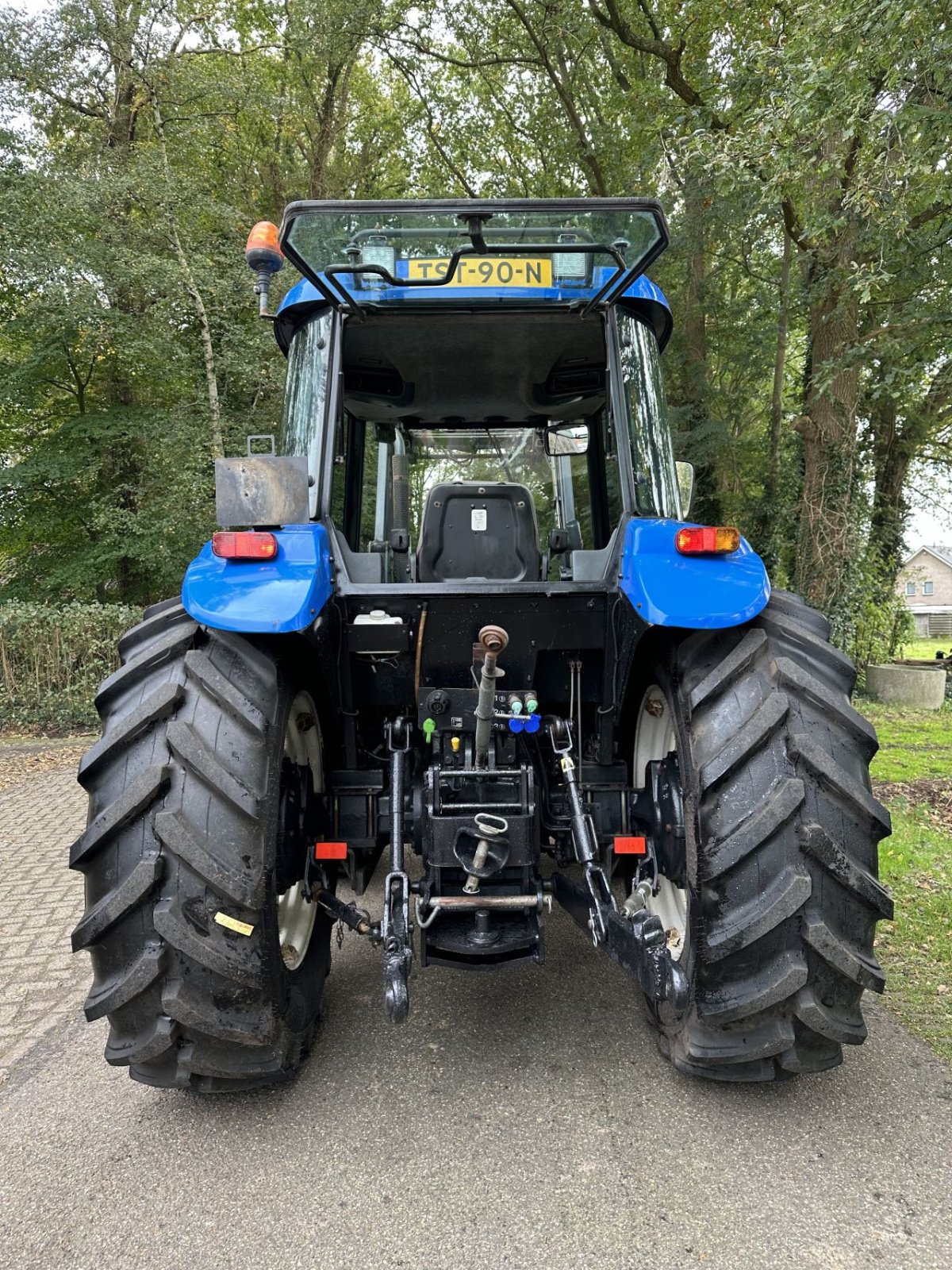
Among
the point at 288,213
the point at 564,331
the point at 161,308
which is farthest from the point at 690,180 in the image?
the point at 288,213

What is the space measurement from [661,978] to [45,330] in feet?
36.8

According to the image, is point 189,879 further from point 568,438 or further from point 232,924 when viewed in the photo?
point 568,438

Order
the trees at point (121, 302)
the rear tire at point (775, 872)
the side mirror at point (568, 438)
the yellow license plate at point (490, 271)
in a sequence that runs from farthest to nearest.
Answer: the trees at point (121, 302) → the side mirror at point (568, 438) → the yellow license plate at point (490, 271) → the rear tire at point (775, 872)

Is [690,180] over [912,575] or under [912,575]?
over

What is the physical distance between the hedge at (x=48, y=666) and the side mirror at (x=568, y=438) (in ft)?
22.1

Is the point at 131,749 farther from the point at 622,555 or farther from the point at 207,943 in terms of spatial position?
the point at 622,555

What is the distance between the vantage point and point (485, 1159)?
82.8 inches

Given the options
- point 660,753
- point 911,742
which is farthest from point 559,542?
point 911,742

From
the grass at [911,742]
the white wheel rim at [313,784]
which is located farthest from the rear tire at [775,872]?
the grass at [911,742]

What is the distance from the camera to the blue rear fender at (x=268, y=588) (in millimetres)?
2180

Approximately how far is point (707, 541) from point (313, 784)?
5.01ft

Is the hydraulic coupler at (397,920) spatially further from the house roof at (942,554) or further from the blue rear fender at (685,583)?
the house roof at (942,554)

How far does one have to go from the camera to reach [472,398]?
3.73 metres

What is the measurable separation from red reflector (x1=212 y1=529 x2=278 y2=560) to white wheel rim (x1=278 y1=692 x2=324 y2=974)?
50 cm
